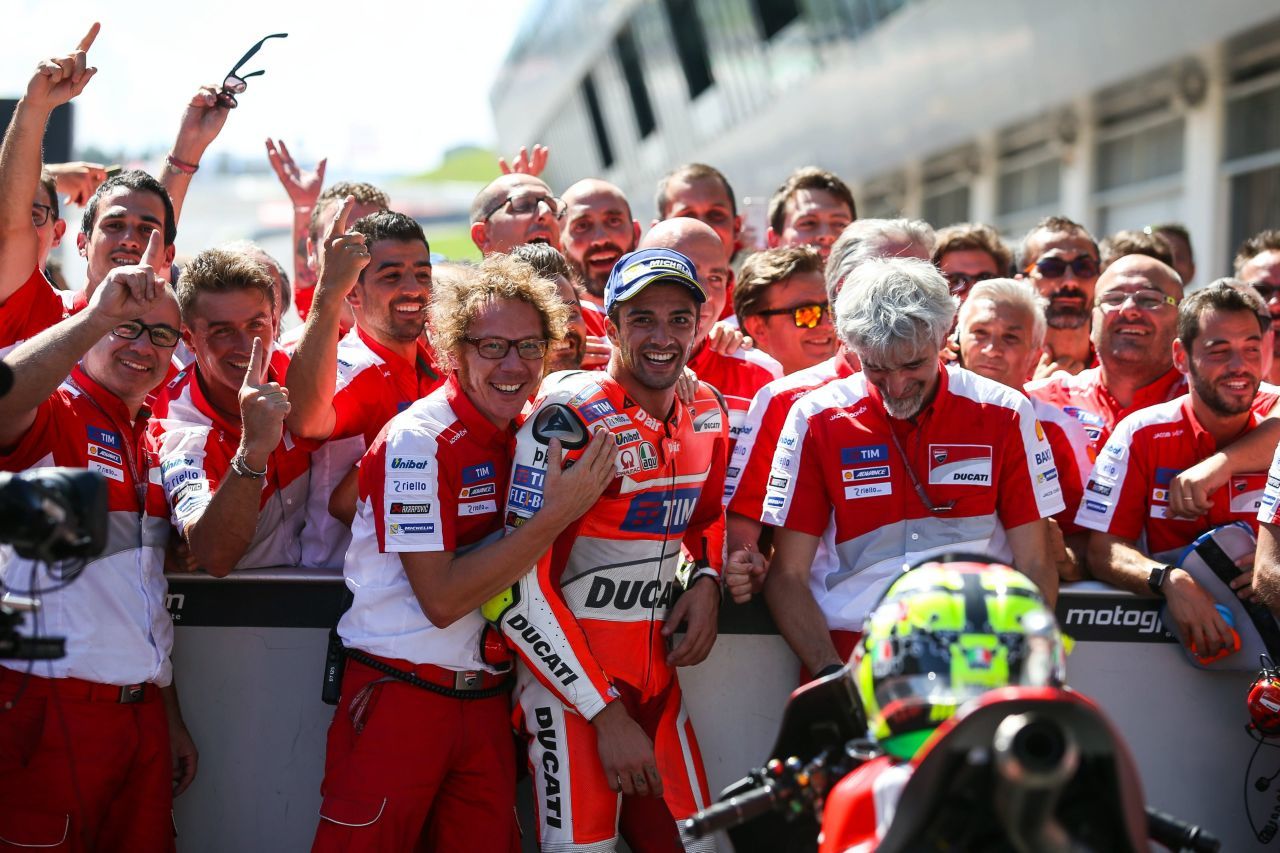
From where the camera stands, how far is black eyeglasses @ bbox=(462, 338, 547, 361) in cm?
371

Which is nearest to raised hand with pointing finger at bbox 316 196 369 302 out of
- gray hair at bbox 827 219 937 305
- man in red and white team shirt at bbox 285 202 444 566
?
man in red and white team shirt at bbox 285 202 444 566

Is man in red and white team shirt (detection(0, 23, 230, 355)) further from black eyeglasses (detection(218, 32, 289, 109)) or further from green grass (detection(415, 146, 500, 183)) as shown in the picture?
green grass (detection(415, 146, 500, 183))

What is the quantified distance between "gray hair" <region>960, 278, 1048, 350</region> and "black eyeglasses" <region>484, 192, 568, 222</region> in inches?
69.5

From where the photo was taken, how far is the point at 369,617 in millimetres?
3760

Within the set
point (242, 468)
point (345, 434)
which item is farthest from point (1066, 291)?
point (242, 468)

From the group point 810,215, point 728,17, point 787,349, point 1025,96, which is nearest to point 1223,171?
point 1025,96

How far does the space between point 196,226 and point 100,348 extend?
43781 millimetres

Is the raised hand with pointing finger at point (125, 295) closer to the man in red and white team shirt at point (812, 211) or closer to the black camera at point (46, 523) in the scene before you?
the black camera at point (46, 523)

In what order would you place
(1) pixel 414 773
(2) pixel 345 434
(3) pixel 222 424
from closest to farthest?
(1) pixel 414 773, (3) pixel 222 424, (2) pixel 345 434

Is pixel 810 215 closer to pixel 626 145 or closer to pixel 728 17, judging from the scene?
pixel 728 17

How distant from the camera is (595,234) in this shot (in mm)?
5953

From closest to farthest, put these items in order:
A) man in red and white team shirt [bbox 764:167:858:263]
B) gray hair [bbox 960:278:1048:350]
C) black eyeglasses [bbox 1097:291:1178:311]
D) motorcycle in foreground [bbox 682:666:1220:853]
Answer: motorcycle in foreground [bbox 682:666:1220:853]
gray hair [bbox 960:278:1048:350]
black eyeglasses [bbox 1097:291:1178:311]
man in red and white team shirt [bbox 764:167:858:263]

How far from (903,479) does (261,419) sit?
72.9 inches

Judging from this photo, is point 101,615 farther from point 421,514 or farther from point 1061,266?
point 1061,266
